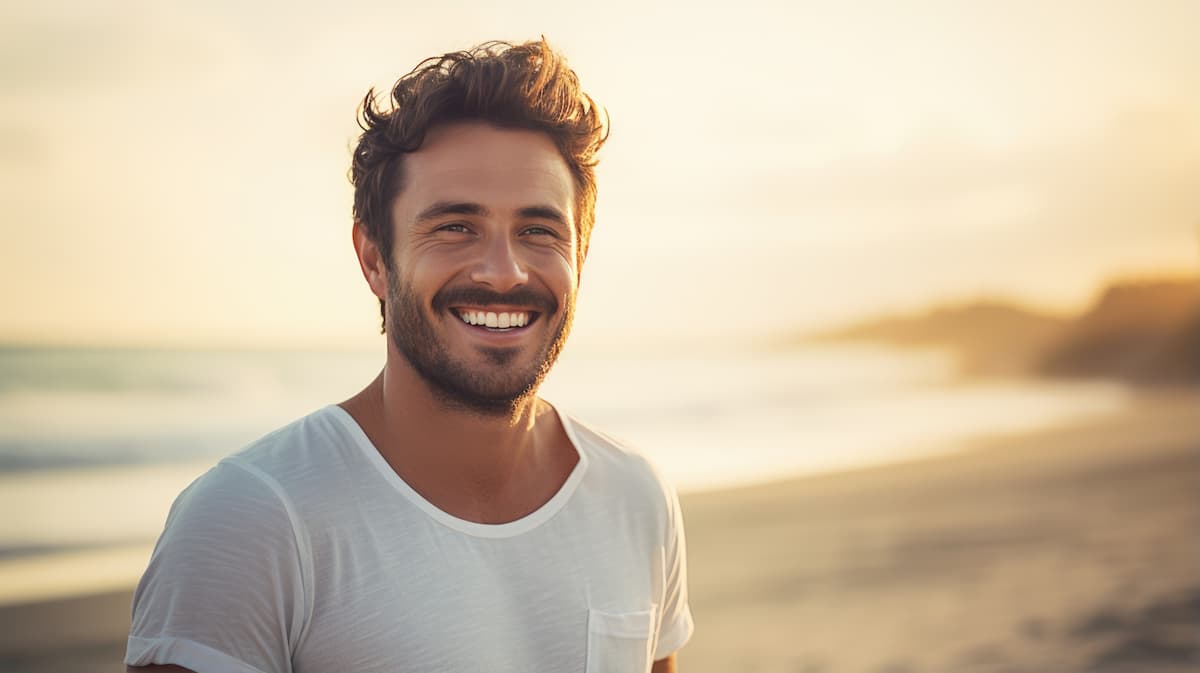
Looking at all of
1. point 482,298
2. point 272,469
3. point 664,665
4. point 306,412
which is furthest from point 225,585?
point 306,412

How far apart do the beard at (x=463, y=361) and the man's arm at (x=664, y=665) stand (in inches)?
34.0

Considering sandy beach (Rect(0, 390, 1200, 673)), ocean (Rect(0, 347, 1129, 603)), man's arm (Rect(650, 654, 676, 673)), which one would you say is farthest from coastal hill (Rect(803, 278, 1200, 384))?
man's arm (Rect(650, 654, 676, 673))

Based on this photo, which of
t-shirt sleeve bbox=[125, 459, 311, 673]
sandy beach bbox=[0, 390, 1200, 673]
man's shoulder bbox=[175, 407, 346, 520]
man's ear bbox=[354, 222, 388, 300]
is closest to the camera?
t-shirt sleeve bbox=[125, 459, 311, 673]

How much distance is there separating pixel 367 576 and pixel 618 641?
2.16ft

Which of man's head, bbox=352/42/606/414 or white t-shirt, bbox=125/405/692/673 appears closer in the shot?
white t-shirt, bbox=125/405/692/673

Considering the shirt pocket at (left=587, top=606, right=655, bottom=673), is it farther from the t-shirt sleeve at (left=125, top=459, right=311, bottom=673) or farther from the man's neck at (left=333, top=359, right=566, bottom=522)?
the t-shirt sleeve at (left=125, top=459, right=311, bottom=673)

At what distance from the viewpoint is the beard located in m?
2.63

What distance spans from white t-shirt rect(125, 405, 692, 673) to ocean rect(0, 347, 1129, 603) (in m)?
3.96

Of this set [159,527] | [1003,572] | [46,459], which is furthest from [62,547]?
[1003,572]

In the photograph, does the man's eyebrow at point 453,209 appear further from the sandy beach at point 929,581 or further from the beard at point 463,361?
the sandy beach at point 929,581

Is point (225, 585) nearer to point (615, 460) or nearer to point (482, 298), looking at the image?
point (482, 298)

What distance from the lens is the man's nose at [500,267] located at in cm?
260

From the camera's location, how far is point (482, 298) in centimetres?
262

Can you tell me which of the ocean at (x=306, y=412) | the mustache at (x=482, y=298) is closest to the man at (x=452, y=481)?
the mustache at (x=482, y=298)
